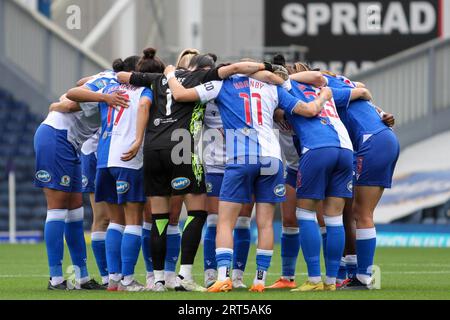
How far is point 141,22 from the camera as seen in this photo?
26.3 m

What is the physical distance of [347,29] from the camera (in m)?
24.6

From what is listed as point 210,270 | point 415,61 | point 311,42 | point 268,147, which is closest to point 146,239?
point 210,270

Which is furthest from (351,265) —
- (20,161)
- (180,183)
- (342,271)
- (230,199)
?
(20,161)

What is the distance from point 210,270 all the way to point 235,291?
3.05 ft

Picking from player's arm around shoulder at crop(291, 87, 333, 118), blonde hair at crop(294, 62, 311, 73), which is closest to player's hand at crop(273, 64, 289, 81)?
player's arm around shoulder at crop(291, 87, 333, 118)

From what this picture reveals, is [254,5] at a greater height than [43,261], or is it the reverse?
[254,5]

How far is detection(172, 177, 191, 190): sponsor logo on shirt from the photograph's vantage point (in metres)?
11.0

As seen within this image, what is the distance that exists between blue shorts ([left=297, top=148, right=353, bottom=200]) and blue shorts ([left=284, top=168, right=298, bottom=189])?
0.68 meters

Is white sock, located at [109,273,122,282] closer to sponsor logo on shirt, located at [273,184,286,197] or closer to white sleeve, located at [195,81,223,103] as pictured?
sponsor logo on shirt, located at [273,184,286,197]

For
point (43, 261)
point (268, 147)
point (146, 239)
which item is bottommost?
point (43, 261)

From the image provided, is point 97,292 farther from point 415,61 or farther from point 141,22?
point 141,22

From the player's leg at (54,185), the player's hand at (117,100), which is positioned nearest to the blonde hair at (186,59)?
the player's hand at (117,100)

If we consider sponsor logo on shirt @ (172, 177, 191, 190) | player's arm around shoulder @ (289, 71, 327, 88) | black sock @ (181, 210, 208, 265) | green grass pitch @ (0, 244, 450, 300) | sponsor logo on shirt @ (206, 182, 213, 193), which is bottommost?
green grass pitch @ (0, 244, 450, 300)
